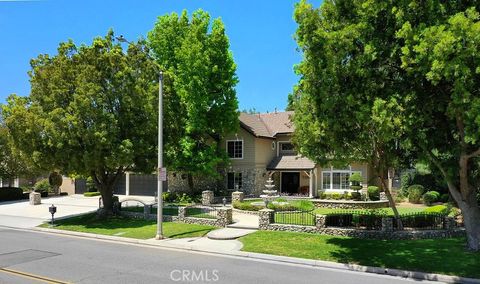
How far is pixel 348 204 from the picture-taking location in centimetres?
3008

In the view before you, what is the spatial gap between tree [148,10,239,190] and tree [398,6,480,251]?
20.6m

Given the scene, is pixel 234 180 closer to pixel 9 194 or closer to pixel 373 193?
pixel 373 193

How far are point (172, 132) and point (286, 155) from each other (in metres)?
16.0

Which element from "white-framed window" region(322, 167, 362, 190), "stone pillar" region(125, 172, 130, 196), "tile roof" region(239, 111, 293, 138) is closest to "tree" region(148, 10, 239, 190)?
"tile roof" region(239, 111, 293, 138)

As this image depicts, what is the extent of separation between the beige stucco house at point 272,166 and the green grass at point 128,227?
15.1 meters

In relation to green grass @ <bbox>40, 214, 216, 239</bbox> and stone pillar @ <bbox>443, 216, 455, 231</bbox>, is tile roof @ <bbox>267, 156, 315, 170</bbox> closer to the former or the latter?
green grass @ <bbox>40, 214, 216, 239</bbox>

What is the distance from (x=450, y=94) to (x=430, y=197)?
1961 cm

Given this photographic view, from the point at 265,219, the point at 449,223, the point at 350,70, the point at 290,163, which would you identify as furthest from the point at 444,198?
the point at 350,70

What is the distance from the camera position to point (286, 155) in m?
39.2

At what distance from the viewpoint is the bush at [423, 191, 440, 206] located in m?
29.8

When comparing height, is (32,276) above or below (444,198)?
below

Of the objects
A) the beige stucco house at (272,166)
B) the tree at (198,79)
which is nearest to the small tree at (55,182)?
the tree at (198,79)

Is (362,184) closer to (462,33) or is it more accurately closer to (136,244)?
(136,244)

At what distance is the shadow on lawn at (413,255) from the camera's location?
1251 centimetres
